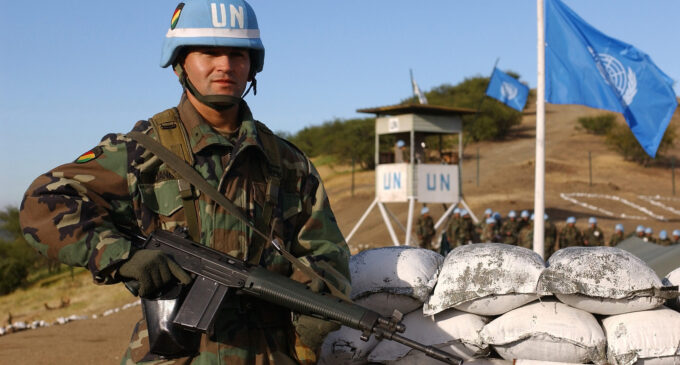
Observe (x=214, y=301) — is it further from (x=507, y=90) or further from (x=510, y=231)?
(x=510, y=231)

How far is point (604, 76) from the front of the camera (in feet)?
34.9

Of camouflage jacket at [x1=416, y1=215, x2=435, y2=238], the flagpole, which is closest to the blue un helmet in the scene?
Result: the flagpole

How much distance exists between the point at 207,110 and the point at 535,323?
1.94 meters

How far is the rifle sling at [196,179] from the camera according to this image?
244 cm

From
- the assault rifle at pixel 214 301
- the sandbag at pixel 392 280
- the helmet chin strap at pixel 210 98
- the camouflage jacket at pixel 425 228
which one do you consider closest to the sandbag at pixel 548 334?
the sandbag at pixel 392 280

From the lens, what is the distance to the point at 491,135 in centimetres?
4616

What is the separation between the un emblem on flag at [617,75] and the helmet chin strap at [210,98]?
29.1ft

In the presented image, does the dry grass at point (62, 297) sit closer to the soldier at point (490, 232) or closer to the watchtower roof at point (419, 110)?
the watchtower roof at point (419, 110)

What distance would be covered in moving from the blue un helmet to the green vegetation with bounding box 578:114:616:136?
1736 inches

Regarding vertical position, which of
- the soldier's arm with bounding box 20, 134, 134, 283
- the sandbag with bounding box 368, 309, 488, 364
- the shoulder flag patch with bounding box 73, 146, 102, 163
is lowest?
the sandbag with bounding box 368, 309, 488, 364

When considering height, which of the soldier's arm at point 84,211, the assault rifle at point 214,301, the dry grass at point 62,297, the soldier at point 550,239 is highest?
the soldier's arm at point 84,211

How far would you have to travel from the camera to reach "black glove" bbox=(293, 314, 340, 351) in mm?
2539

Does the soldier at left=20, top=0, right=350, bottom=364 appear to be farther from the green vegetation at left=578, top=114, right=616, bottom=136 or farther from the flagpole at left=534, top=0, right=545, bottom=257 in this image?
the green vegetation at left=578, top=114, right=616, bottom=136

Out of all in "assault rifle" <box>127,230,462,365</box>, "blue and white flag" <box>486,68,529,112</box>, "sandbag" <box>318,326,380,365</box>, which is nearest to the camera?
"assault rifle" <box>127,230,462,365</box>
